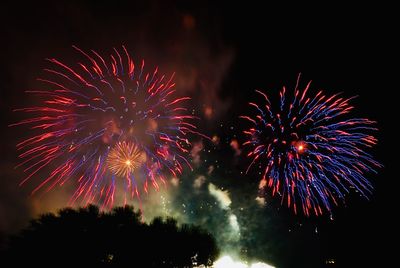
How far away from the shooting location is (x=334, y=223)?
34.7 metres

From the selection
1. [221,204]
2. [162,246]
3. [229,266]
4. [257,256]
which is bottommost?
[162,246]

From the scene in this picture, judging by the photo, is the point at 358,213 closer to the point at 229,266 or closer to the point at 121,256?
the point at 229,266

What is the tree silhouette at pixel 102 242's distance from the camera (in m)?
16.3

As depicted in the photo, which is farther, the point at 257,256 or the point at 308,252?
the point at 257,256

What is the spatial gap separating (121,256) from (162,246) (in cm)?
282

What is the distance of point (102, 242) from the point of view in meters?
18.0

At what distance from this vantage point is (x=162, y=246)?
20.4 m

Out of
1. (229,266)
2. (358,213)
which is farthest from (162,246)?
(358,213)

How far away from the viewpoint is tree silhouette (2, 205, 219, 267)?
16.3 m

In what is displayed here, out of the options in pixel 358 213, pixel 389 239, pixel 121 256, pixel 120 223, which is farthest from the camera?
pixel 358 213

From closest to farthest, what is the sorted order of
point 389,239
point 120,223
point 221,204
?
1. point 120,223
2. point 389,239
3. point 221,204

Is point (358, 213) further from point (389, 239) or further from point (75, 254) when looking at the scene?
point (75, 254)

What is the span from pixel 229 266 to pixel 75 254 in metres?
21.6

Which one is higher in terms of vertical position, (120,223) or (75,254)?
(120,223)
